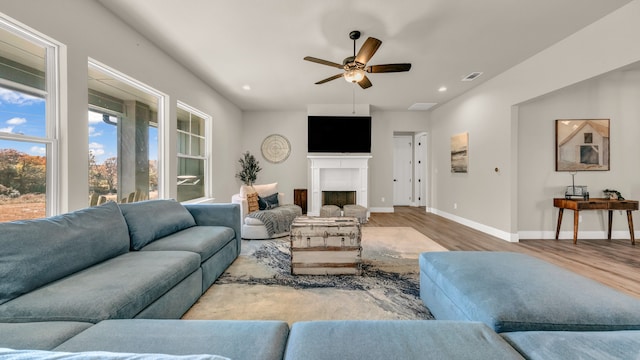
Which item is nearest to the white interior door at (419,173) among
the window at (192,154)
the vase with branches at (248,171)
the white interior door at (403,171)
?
the white interior door at (403,171)

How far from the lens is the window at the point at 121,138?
8.78 feet

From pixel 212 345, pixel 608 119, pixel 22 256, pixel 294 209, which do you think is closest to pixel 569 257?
pixel 608 119

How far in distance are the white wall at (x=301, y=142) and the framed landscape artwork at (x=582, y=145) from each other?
9.70 feet

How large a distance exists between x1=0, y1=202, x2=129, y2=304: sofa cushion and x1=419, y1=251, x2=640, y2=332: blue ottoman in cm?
228

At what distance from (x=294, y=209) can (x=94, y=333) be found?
11.4ft

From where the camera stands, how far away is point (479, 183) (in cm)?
470

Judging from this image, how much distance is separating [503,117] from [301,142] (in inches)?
170

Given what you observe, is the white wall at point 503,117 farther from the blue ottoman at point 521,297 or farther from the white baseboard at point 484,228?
the blue ottoman at point 521,297

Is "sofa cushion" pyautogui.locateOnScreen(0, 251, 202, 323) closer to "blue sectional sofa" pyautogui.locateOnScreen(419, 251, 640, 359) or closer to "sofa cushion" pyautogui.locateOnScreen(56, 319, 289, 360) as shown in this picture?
"sofa cushion" pyautogui.locateOnScreen(56, 319, 289, 360)

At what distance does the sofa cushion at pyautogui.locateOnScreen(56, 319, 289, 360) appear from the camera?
814 mm

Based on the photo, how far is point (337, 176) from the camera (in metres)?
6.18

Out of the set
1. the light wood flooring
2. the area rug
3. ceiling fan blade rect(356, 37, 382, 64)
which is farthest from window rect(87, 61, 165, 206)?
the light wood flooring

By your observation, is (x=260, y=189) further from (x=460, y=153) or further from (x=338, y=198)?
(x=460, y=153)

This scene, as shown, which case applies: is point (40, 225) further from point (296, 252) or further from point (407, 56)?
point (407, 56)
